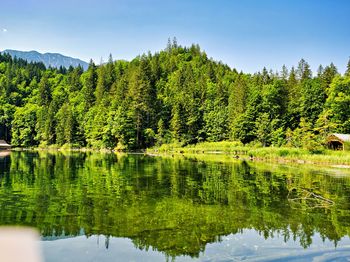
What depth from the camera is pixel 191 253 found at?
34.9ft

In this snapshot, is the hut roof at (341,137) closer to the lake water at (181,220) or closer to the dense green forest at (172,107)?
the dense green forest at (172,107)

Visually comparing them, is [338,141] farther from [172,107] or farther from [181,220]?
[172,107]

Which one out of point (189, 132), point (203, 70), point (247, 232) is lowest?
point (247, 232)

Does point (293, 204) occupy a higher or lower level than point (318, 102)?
lower

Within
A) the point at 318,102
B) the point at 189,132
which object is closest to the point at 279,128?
the point at 318,102

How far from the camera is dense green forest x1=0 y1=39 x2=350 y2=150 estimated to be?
70.1 m

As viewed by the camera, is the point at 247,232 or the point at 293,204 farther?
the point at 293,204

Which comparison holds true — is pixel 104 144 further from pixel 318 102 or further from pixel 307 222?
pixel 307 222

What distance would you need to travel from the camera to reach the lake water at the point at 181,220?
1084cm

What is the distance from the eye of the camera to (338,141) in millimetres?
53125

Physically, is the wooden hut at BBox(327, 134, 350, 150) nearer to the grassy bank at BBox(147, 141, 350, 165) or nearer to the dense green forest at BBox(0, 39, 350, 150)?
the dense green forest at BBox(0, 39, 350, 150)

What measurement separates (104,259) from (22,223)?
16.6 ft

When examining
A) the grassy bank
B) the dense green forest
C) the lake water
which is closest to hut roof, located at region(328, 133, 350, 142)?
the dense green forest

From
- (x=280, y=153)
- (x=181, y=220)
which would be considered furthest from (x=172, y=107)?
(x=181, y=220)
